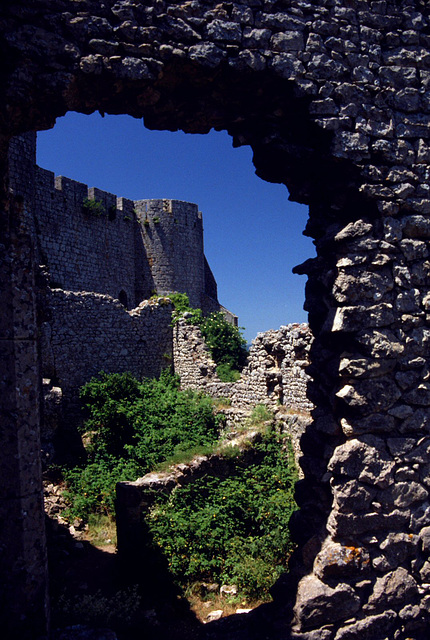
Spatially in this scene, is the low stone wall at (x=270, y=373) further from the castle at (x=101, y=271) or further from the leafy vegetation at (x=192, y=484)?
the castle at (x=101, y=271)

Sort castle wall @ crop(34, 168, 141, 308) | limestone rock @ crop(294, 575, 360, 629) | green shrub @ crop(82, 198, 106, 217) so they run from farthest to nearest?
green shrub @ crop(82, 198, 106, 217), castle wall @ crop(34, 168, 141, 308), limestone rock @ crop(294, 575, 360, 629)

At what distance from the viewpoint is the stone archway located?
3.63 m

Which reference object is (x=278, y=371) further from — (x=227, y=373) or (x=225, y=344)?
(x=225, y=344)

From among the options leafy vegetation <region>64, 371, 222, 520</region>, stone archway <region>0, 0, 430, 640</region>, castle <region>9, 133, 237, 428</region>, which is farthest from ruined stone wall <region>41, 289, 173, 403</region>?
stone archway <region>0, 0, 430, 640</region>

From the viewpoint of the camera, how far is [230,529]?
7527 millimetres

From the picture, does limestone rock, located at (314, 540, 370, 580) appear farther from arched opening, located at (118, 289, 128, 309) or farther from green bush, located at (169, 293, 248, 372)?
arched opening, located at (118, 289, 128, 309)

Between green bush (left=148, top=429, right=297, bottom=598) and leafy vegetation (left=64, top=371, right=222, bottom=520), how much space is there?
162 centimetres

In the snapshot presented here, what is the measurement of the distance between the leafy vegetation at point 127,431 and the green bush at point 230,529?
63.6 inches

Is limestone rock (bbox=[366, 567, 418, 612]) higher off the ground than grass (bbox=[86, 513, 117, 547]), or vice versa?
limestone rock (bbox=[366, 567, 418, 612])

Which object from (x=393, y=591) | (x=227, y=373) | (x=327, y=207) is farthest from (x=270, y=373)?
(x=393, y=591)

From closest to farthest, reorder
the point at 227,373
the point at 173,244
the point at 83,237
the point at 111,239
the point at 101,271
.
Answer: the point at 227,373 < the point at 83,237 < the point at 101,271 < the point at 111,239 < the point at 173,244

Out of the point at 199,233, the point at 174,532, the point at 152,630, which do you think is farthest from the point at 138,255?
the point at 152,630

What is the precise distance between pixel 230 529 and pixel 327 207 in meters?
5.28

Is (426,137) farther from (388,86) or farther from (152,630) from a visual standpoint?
(152,630)
